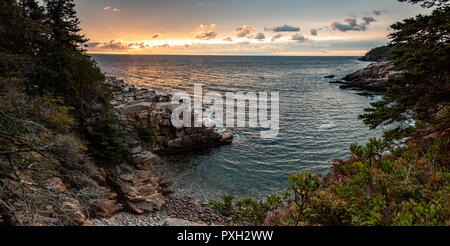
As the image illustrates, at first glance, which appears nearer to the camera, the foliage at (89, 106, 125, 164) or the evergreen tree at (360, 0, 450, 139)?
the evergreen tree at (360, 0, 450, 139)

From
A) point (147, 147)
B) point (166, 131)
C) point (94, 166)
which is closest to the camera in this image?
point (94, 166)

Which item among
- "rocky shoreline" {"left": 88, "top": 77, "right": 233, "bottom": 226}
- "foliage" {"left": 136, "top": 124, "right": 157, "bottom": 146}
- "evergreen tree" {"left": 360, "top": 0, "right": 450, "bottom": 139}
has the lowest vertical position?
"rocky shoreline" {"left": 88, "top": 77, "right": 233, "bottom": 226}

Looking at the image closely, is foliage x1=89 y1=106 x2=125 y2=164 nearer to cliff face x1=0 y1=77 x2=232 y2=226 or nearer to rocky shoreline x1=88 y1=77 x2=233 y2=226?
cliff face x1=0 y1=77 x2=232 y2=226

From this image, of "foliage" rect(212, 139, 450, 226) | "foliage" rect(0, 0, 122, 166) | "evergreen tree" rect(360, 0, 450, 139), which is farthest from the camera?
"foliage" rect(0, 0, 122, 166)

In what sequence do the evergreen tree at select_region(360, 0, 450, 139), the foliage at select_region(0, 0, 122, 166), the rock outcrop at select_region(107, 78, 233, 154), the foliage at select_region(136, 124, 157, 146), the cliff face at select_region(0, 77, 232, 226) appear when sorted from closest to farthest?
the cliff face at select_region(0, 77, 232, 226) → the evergreen tree at select_region(360, 0, 450, 139) → the foliage at select_region(0, 0, 122, 166) → the foliage at select_region(136, 124, 157, 146) → the rock outcrop at select_region(107, 78, 233, 154)

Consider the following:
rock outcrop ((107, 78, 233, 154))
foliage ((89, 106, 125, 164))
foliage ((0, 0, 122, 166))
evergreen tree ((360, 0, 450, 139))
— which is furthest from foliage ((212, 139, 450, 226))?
rock outcrop ((107, 78, 233, 154))

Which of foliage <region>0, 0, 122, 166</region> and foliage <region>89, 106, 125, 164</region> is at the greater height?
foliage <region>0, 0, 122, 166</region>

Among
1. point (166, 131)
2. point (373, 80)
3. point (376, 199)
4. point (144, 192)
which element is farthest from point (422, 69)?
point (373, 80)

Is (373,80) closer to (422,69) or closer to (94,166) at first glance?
(422,69)

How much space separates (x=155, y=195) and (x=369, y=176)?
15.2 m

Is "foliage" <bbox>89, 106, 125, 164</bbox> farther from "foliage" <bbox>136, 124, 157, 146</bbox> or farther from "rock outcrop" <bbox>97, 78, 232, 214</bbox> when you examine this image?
"foliage" <bbox>136, 124, 157, 146</bbox>

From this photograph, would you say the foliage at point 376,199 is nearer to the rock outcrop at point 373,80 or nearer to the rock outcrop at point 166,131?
the rock outcrop at point 166,131
